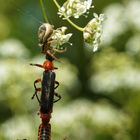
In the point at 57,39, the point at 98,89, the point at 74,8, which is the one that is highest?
the point at 98,89

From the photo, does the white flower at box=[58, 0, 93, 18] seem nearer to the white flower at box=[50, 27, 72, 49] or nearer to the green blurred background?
the white flower at box=[50, 27, 72, 49]

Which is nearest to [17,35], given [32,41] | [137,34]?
[32,41]

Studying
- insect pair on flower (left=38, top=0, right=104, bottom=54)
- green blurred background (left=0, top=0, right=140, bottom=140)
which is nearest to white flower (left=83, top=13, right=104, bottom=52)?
insect pair on flower (left=38, top=0, right=104, bottom=54)

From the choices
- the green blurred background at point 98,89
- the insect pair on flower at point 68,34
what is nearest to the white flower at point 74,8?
the insect pair on flower at point 68,34

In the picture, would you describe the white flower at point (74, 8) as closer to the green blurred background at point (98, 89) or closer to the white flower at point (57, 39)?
the white flower at point (57, 39)

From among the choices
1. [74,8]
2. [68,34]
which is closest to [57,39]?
[68,34]

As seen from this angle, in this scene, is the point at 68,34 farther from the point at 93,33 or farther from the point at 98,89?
the point at 98,89

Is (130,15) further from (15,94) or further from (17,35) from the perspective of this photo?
(17,35)

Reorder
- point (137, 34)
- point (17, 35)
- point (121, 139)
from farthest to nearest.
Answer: point (17, 35), point (137, 34), point (121, 139)
